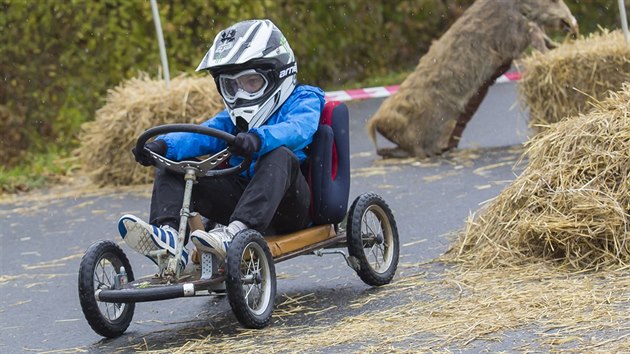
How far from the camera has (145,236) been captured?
578 cm

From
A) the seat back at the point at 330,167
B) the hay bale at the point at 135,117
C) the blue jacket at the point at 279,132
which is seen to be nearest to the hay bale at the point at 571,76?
the hay bale at the point at 135,117

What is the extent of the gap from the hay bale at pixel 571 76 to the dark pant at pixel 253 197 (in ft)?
15.1

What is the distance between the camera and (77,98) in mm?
13797

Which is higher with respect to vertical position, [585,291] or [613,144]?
[613,144]

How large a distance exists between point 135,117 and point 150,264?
3.71m

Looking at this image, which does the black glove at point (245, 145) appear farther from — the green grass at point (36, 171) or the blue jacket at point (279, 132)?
the green grass at point (36, 171)

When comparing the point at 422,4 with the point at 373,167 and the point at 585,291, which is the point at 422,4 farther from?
the point at 585,291

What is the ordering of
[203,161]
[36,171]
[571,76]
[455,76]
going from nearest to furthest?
1. [203,161]
2. [571,76]
3. [455,76]
4. [36,171]

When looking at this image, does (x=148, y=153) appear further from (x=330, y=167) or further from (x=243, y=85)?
(x=330, y=167)

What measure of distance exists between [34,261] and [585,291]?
406 centimetres

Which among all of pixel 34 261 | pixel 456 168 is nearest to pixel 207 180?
pixel 34 261

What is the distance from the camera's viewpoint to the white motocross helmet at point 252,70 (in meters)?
6.34

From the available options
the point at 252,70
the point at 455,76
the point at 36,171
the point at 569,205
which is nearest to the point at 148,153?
the point at 252,70

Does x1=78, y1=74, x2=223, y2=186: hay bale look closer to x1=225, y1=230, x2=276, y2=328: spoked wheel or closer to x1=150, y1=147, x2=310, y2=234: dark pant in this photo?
x1=150, y1=147, x2=310, y2=234: dark pant
